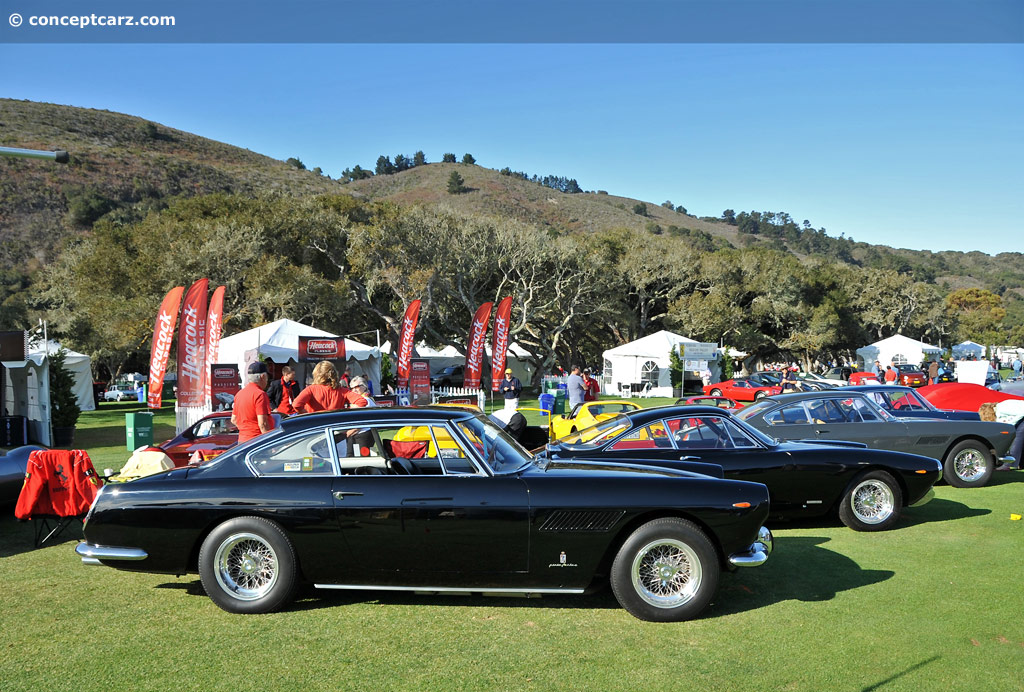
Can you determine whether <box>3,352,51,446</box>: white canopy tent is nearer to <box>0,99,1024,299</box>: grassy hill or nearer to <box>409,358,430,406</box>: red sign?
<box>409,358,430,406</box>: red sign

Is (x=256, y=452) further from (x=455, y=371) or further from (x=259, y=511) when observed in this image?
(x=455, y=371)

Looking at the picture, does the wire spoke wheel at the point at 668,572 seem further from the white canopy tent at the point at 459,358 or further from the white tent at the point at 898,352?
the white tent at the point at 898,352

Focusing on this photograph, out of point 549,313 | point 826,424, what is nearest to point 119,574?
point 826,424

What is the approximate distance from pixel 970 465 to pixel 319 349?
1631 centimetres

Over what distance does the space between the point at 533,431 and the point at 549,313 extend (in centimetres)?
3124

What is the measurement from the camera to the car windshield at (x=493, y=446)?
5258mm

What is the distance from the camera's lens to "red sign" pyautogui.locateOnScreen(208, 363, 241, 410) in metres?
16.6

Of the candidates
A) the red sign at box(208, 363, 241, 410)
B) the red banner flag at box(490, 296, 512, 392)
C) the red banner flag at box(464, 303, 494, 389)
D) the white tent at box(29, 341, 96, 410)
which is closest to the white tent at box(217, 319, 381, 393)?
the red sign at box(208, 363, 241, 410)

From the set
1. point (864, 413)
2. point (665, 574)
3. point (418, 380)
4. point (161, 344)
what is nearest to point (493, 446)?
point (665, 574)

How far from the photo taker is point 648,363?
117 feet

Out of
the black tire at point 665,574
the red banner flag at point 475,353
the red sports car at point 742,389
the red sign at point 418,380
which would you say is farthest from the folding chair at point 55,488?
the red sports car at point 742,389

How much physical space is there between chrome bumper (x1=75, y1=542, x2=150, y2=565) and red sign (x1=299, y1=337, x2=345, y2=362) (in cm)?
1577

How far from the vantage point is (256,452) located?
5.32 meters

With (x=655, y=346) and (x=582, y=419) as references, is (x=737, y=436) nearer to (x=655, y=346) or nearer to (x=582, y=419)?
(x=582, y=419)
